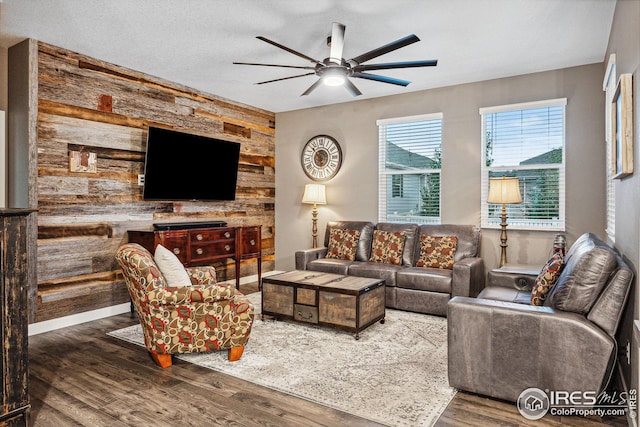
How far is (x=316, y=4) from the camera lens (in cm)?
314

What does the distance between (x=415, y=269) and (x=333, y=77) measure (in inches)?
91.8

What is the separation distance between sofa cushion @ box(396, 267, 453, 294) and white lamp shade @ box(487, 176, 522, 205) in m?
0.95

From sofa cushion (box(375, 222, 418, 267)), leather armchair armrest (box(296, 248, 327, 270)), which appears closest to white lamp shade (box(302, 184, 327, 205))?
leather armchair armrest (box(296, 248, 327, 270))

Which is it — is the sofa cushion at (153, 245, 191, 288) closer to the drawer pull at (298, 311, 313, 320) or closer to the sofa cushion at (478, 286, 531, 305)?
the drawer pull at (298, 311, 313, 320)

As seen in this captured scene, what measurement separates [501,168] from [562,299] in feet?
9.40

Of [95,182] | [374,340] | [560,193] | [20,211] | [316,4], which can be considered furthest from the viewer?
[560,193]

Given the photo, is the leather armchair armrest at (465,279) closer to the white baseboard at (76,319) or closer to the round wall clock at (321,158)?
the round wall clock at (321,158)

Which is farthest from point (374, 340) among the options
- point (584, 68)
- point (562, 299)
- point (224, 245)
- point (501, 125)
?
point (584, 68)

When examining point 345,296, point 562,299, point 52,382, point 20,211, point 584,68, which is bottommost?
point 52,382

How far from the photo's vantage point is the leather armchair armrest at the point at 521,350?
2215 mm

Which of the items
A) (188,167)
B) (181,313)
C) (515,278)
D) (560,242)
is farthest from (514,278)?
(188,167)

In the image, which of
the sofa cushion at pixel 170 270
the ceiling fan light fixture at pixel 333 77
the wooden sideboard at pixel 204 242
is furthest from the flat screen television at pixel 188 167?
the ceiling fan light fixture at pixel 333 77

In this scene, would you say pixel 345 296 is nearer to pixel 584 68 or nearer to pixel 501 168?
pixel 501 168

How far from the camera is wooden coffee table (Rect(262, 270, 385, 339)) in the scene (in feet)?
11.9
